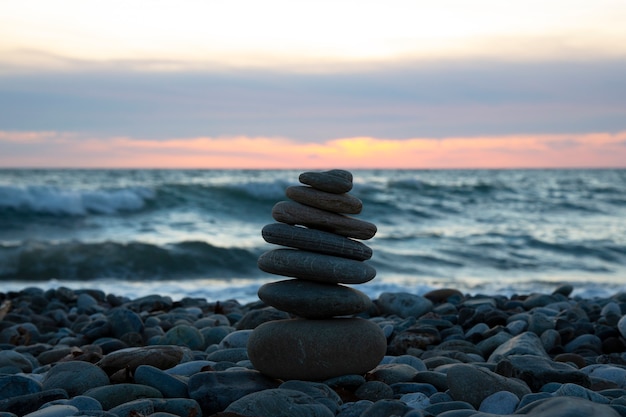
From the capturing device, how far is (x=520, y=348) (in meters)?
5.68

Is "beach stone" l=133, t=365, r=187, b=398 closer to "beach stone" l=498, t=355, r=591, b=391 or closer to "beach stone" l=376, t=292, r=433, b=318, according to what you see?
"beach stone" l=498, t=355, r=591, b=391

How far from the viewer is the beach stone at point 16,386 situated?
14.8 ft

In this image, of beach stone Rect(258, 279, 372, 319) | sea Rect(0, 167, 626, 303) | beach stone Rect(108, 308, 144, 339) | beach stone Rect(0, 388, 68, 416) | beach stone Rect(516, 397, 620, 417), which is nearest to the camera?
beach stone Rect(516, 397, 620, 417)

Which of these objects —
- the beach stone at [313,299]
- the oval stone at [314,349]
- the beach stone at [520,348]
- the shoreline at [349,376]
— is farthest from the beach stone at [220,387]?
the beach stone at [520,348]

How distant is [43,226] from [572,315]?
18.1 metres

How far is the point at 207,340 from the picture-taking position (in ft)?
21.8

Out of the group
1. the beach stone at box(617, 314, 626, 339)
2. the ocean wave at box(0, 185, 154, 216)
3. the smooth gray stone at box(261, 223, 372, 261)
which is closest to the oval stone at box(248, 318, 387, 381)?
the smooth gray stone at box(261, 223, 372, 261)

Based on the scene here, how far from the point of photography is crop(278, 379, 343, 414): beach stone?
13.5ft

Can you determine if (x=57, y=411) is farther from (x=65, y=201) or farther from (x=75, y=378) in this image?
(x=65, y=201)

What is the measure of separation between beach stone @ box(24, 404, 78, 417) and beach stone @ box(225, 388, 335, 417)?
81 cm

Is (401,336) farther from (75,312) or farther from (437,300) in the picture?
(75,312)

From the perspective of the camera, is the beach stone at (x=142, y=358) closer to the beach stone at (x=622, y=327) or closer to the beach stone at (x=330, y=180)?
the beach stone at (x=330, y=180)

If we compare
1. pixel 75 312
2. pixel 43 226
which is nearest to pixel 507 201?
pixel 43 226

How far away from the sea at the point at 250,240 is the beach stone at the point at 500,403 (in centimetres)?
705
